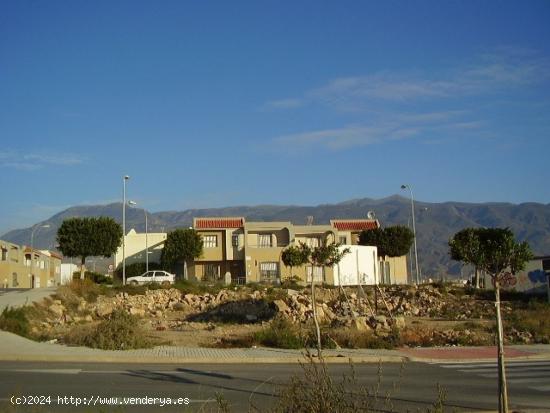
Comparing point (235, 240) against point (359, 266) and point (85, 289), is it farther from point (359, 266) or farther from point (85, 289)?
point (85, 289)

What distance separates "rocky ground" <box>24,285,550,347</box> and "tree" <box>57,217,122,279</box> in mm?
14459

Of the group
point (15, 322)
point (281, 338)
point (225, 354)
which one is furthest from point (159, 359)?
point (15, 322)

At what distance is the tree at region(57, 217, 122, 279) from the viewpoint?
59.1 meters

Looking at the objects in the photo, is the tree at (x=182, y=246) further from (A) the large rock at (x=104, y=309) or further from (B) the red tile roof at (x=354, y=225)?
(A) the large rock at (x=104, y=309)

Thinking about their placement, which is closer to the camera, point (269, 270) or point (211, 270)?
point (269, 270)

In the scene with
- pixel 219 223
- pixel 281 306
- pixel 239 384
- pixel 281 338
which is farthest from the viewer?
pixel 219 223

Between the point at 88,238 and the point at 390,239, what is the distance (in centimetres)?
3172

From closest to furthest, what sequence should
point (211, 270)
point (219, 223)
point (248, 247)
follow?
point (248, 247) < point (211, 270) < point (219, 223)

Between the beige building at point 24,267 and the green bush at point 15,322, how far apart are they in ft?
134

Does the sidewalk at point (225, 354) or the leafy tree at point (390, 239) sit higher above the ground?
the leafy tree at point (390, 239)

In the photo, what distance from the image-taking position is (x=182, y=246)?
67.2 metres

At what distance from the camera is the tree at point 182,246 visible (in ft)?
221

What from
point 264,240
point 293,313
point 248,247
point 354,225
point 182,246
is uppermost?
point 354,225

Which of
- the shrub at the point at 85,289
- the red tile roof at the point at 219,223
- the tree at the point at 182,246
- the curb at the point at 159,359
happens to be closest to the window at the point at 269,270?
the red tile roof at the point at 219,223
